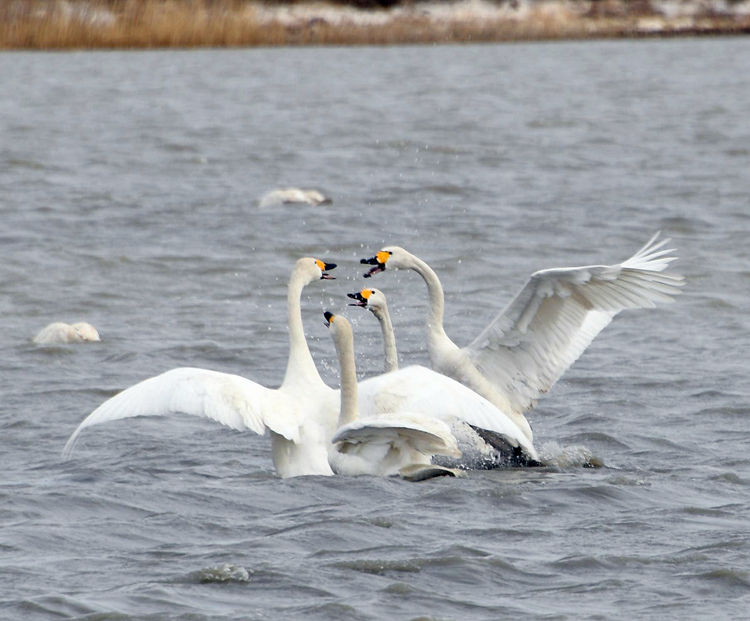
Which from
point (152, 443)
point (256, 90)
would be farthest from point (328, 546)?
point (256, 90)

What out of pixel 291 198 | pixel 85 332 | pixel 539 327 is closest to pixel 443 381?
pixel 539 327

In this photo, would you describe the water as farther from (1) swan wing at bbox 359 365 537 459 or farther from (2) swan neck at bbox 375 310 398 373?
(2) swan neck at bbox 375 310 398 373

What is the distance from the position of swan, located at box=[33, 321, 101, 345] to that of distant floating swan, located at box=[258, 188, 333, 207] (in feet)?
19.7

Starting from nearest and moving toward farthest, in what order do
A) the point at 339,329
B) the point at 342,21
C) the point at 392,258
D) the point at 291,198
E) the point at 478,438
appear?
the point at 339,329
the point at 478,438
the point at 392,258
the point at 291,198
the point at 342,21

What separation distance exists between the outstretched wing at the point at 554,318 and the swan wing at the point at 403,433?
1.19 meters

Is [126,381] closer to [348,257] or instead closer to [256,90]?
[348,257]

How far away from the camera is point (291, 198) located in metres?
16.5

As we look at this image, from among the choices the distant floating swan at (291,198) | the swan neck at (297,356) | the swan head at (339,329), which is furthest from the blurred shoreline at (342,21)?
the swan head at (339,329)

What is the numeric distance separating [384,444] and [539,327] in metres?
1.47

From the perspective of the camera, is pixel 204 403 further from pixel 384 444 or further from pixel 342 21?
pixel 342 21

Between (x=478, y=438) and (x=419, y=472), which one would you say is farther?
(x=478, y=438)

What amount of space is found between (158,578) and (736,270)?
8.46m

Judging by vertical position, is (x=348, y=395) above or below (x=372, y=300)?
below

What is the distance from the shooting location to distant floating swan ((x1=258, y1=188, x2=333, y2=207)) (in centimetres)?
1641
